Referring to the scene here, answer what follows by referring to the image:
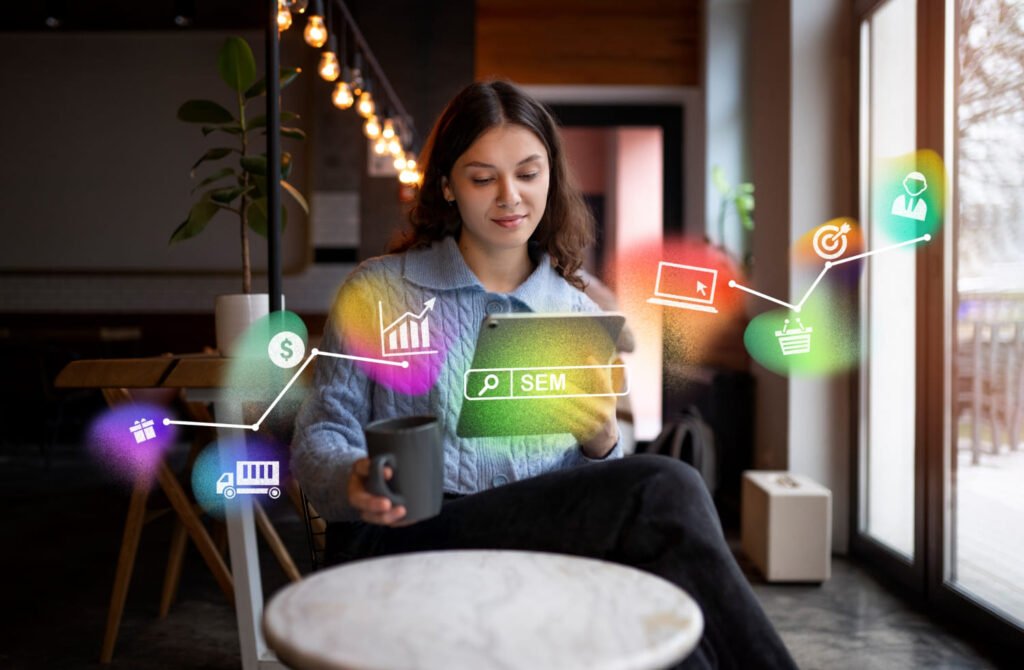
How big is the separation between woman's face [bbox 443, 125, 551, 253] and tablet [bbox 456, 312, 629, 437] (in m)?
0.27

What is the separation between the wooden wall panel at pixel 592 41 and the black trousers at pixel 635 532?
16.9 feet

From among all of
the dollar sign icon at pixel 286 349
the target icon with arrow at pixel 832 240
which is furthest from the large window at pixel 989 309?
the dollar sign icon at pixel 286 349

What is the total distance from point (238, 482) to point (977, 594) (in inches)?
78.6

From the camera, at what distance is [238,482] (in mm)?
1679

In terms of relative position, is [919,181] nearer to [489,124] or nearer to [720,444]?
[720,444]

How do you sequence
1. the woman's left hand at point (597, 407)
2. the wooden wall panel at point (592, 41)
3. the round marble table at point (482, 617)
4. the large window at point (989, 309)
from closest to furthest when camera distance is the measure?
the round marble table at point (482, 617) → the woman's left hand at point (597, 407) → the large window at point (989, 309) → the wooden wall panel at point (592, 41)

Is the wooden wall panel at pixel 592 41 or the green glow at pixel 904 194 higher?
the wooden wall panel at pixel 592 41

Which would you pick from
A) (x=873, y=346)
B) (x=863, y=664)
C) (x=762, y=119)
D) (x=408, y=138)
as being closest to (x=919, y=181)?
(x=873, y=346)

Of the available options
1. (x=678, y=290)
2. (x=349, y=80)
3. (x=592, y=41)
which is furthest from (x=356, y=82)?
(x=678, y=290)

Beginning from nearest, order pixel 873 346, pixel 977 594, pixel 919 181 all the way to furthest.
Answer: pixel 977 594 < pixel 919 181 < pixel 873 346

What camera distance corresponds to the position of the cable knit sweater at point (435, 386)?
132 centimetres

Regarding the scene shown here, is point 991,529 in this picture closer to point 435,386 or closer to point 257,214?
point 435,386

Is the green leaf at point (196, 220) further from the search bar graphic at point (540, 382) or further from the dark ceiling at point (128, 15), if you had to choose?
the dark ceiling at point (128, 15)

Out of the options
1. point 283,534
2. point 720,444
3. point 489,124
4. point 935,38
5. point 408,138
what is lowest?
point 283,534
